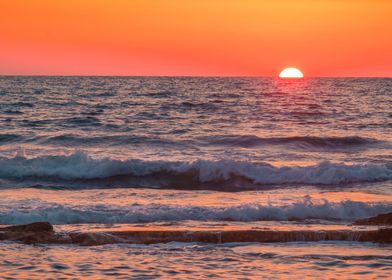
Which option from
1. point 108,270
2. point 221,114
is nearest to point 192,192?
point 108,270

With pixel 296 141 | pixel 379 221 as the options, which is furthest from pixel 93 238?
pixel 296 141

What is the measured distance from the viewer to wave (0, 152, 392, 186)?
74.4 ft

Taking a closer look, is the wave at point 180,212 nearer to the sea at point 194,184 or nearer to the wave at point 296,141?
the sea at point 194,184

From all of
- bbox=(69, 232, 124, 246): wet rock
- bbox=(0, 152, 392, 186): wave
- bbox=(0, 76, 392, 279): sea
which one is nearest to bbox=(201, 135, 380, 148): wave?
bbox=(0, 76, 392, 279): sea

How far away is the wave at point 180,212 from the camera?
1536cm

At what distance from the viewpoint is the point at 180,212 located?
52.1 ft

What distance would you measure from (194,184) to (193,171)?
1.48 metres

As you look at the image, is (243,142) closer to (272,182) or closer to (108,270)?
(272,182)

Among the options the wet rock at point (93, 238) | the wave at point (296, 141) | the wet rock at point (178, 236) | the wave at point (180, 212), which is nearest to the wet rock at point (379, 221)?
the wet rock at point (178, 236)

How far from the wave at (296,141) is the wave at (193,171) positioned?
617 cm

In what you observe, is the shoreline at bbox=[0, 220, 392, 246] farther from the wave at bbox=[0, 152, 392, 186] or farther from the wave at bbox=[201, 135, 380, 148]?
the wave at bbox=[201, 135, 380, 148]

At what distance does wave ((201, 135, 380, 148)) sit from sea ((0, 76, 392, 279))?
50mm

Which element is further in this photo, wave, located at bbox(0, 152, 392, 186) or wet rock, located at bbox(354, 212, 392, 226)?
wave, located at bbox(0, 152, 392, 186)

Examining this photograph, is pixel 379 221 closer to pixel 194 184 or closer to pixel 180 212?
pixel 180 212
